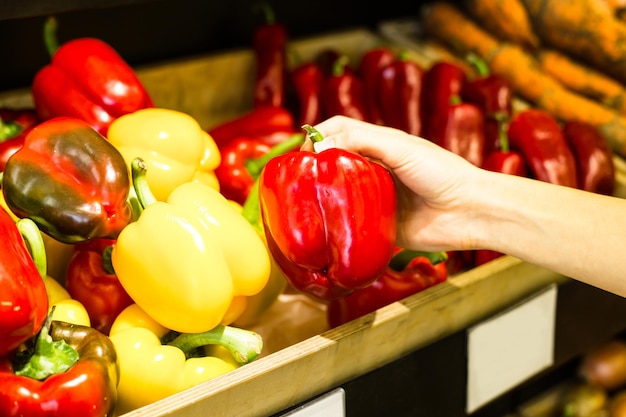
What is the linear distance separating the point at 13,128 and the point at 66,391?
65 centimetres

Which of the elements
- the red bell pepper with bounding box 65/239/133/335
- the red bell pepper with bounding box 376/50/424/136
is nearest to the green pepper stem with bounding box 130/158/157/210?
the red bell pepper with bounding box 65/239/133/335

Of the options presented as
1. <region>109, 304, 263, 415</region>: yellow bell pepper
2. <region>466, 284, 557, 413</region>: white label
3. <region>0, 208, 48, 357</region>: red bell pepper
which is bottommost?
<region>466, 284, 557, 413</region>: white label

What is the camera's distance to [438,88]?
1681mm

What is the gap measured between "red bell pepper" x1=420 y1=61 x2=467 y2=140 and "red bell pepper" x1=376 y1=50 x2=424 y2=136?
0.01m

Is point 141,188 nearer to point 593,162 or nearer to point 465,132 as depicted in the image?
point 465,132

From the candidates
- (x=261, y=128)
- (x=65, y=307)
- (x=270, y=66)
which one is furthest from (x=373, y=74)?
(x=65, y=307)

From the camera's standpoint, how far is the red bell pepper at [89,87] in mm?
1303

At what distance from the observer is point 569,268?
1.12m

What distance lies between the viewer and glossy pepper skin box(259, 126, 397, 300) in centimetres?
103

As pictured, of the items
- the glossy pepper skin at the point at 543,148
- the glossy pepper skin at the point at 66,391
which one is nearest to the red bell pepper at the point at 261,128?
the glossy pepper skin at the point at 543,148

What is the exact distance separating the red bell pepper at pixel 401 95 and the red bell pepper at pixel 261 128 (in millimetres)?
247

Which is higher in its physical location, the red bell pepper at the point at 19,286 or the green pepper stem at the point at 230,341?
the red bell pepper at the point at 19,286

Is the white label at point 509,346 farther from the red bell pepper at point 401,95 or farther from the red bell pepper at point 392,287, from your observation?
the red bell pepper at point 401,95

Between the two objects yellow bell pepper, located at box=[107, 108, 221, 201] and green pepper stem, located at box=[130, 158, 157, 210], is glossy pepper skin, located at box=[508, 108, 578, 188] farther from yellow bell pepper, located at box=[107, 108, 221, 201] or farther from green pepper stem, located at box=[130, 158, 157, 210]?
green pepper stem, located at box=[130, 158, 157, 210]
